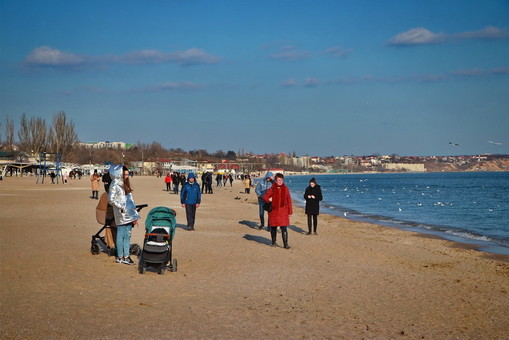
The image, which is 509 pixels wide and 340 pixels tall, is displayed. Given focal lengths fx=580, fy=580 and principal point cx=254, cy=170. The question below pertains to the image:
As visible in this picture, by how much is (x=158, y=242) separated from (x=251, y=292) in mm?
2042

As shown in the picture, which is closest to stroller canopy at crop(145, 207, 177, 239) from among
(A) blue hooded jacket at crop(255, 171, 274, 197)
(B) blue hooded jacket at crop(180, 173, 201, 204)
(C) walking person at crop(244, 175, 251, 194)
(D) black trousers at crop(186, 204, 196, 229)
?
(B) blue hooded jacket at crop(180, 173, 201, 204)

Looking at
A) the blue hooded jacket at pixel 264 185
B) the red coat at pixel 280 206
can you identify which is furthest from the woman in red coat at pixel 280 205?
the blue hooded jacket at pixel 264 185

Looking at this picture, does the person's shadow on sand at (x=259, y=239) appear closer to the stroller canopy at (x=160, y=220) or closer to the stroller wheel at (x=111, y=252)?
the stroller wheel at (x=111, y=252)

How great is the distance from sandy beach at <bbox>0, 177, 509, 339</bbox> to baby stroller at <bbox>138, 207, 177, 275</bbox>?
0.24 meters

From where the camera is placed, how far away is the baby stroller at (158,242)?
9.41 metres

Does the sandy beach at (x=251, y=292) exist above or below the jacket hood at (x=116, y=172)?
below

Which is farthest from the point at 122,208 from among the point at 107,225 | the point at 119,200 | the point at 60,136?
the point at 60,136

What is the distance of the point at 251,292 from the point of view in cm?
844

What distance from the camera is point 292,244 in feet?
46.7

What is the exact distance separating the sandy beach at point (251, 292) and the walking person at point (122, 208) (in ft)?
1.00

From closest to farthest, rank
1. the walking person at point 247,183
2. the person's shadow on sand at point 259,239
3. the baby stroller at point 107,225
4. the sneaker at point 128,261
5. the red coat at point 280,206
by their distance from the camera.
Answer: the sneaker at point 128,261, the baby stroller at point 107,225, the red coat at point 280,206, the person's shadow on sand at point 259,239, the walking person at point 247,183

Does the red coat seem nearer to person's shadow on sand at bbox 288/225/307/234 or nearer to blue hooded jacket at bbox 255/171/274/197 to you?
blue hooded jacket at bbox 255/171/274/197

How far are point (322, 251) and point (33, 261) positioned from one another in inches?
244

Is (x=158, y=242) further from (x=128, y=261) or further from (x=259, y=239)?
(x=259, y=239)
